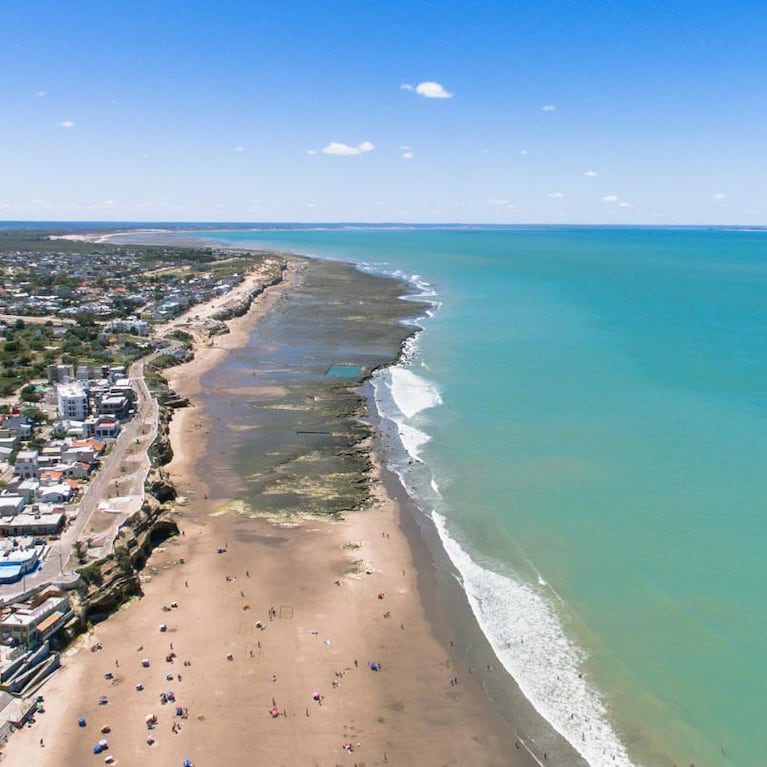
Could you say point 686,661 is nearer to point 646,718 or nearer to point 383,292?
point 646,718

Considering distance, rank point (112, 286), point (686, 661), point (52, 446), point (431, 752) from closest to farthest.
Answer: point (431, 752), point (686, 661), point (52, 446), point (112, 286)

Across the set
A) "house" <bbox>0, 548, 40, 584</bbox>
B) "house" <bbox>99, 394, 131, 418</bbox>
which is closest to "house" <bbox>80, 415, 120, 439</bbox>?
"house" <bbox>99, 394, 131, 418</bbox>

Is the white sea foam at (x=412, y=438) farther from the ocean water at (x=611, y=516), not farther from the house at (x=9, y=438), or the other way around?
the house at (x=9, y=438)

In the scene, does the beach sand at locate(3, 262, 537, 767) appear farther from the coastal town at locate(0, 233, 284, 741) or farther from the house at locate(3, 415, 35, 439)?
the house at locate(3, 415, 35, 439)

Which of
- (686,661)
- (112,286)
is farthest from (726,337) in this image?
(112,286)

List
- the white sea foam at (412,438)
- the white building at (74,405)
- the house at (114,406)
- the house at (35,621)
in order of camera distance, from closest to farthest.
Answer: the house at (35,621) < the white sea foam at (412,438) < the white building at (74,405) < the house at (114,406)

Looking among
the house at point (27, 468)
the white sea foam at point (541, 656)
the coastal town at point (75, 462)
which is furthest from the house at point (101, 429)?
the white sea foam at point (541, 656)
